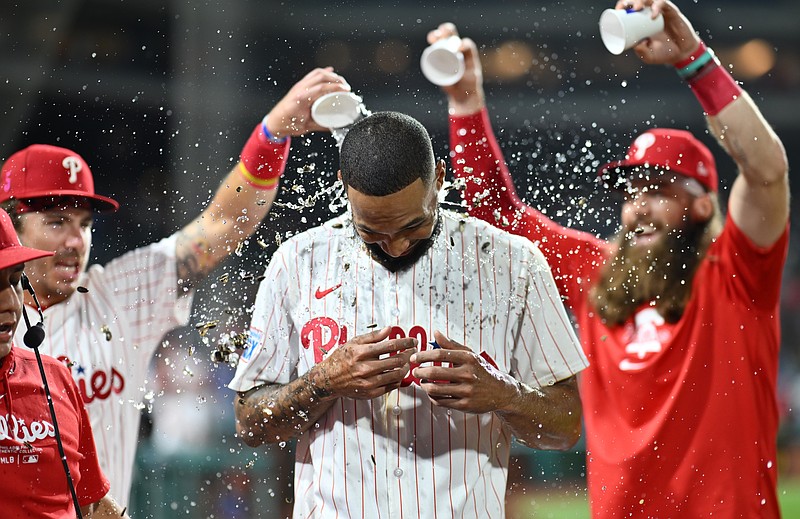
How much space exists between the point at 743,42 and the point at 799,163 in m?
2.39

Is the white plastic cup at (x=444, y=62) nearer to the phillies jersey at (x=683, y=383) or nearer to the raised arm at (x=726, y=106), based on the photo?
the phillies jersey at (x=683, y=383)

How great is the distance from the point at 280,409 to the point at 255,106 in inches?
260

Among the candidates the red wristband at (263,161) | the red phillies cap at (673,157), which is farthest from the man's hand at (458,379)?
the red phillies cap at (673,157)

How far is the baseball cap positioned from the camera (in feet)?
6.48

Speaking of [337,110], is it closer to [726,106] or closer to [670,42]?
[670,42]

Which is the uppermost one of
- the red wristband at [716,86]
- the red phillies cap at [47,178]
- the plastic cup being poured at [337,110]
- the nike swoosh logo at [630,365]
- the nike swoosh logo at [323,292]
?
the red wristband at [716,86]

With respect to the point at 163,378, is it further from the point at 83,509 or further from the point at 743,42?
the point at 743,42

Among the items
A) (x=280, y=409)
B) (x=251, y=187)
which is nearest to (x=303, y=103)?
(x=251, y=187)

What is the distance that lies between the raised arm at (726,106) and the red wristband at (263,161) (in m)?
1.20

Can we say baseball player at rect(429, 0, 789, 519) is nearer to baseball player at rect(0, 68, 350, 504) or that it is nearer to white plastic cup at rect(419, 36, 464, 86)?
white plastic cup at rect(419, 36, 464, 86)

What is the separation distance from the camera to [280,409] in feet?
7.00

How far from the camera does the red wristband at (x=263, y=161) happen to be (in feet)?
10.1

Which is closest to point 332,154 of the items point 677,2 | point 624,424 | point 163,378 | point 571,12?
point 624,424

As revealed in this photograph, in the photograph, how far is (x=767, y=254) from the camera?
3.09 m
